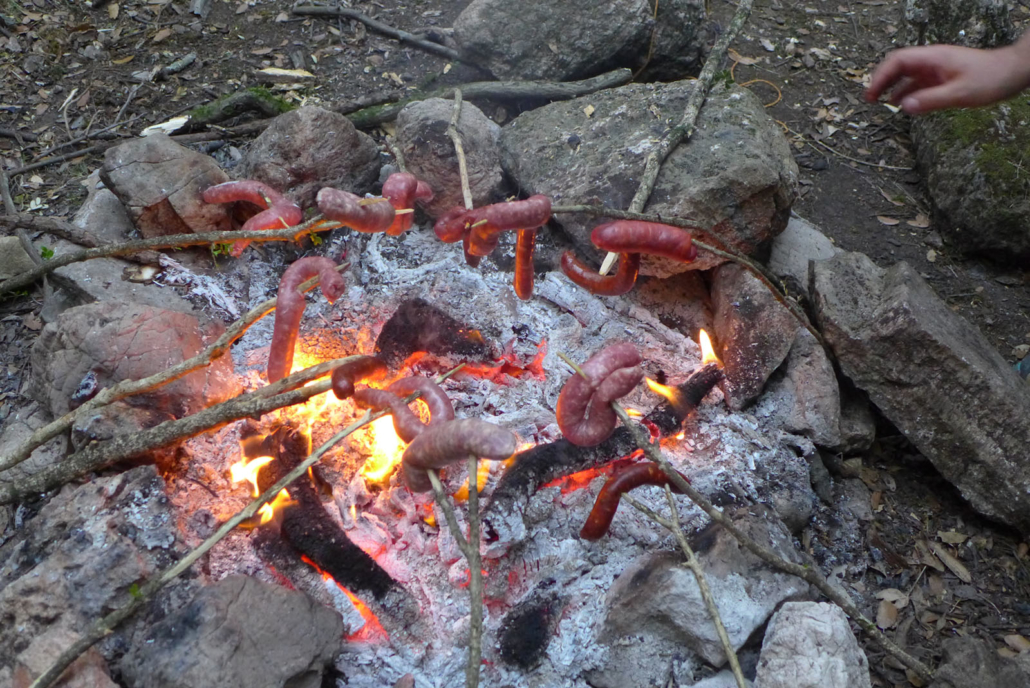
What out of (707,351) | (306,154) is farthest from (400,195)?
(707,351)

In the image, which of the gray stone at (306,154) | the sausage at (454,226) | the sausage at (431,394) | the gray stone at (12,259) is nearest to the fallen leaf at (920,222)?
the sausage at (454,226)

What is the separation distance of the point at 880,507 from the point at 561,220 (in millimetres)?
1944

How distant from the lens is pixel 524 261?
2.94 meters

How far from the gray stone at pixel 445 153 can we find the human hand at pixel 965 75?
6.25 ft

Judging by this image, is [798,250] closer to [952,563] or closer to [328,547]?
[952,563]

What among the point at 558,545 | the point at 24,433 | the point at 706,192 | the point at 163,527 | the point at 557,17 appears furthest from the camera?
the point at 557,17

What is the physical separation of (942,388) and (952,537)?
673mm

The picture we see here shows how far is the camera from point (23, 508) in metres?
2.87

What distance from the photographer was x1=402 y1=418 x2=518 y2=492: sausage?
7.01 feet

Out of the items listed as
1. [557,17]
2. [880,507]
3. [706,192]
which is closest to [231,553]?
[706,192]

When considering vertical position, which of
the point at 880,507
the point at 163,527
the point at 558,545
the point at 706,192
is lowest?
the point at 880,507

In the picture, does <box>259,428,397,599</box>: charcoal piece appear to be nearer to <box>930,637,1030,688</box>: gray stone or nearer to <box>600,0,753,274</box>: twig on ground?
<box>600,0,753,274</box>: twig on ground

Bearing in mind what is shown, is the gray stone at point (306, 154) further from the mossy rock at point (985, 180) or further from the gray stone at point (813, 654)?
the mossy rock at point (985, 180)

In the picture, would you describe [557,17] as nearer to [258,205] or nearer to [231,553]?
[258,205]
